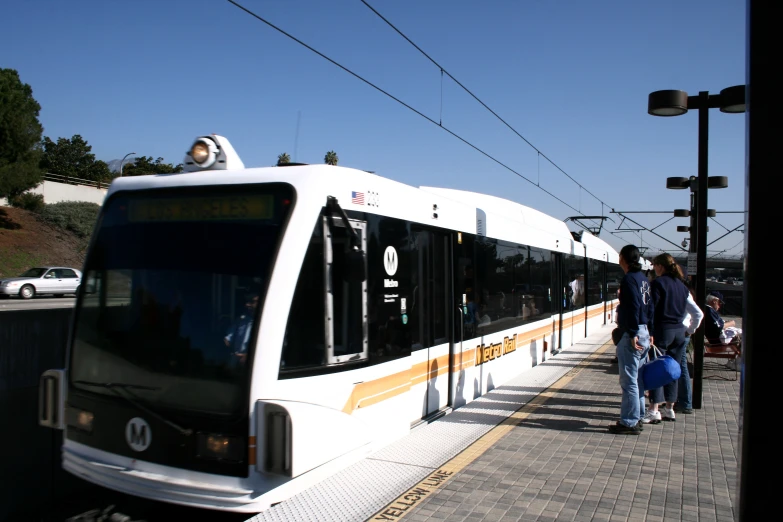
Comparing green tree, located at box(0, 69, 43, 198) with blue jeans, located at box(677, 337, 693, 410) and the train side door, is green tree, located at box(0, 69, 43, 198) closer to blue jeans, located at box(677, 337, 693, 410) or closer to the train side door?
the train side door

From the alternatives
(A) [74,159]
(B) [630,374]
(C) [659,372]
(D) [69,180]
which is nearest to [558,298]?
(C) [659,372]

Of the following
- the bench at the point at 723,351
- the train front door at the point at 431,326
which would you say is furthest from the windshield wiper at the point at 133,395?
the bench at the point at 723,351

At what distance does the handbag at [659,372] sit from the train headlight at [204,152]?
490cm

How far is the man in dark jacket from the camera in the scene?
6727mm

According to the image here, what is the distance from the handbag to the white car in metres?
28.5

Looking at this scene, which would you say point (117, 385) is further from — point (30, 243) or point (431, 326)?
point (30, 243)

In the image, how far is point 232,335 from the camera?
4359 mm

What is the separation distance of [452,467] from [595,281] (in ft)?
47.1

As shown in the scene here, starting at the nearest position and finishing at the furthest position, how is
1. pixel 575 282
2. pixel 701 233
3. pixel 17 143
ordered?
pixel 701 233
pixel 575 282
pixel 17 143

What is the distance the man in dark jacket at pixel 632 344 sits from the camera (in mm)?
6727

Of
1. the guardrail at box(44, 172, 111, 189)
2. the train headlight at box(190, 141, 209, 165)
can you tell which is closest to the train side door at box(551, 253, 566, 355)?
the train headlight at box(190, 141, 209, 165)

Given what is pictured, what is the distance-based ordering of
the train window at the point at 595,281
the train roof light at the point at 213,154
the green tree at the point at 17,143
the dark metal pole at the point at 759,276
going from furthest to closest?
the green tree at the point at 17,143
the train window at the point at 595,281
the train roof light at the point at 213,154
the dark metal pole at the point at 759,276

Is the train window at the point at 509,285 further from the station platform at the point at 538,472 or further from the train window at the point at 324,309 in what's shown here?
the train window at the point at 324,309

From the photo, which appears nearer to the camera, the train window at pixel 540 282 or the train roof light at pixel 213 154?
the train roof light at pixel 213 154
